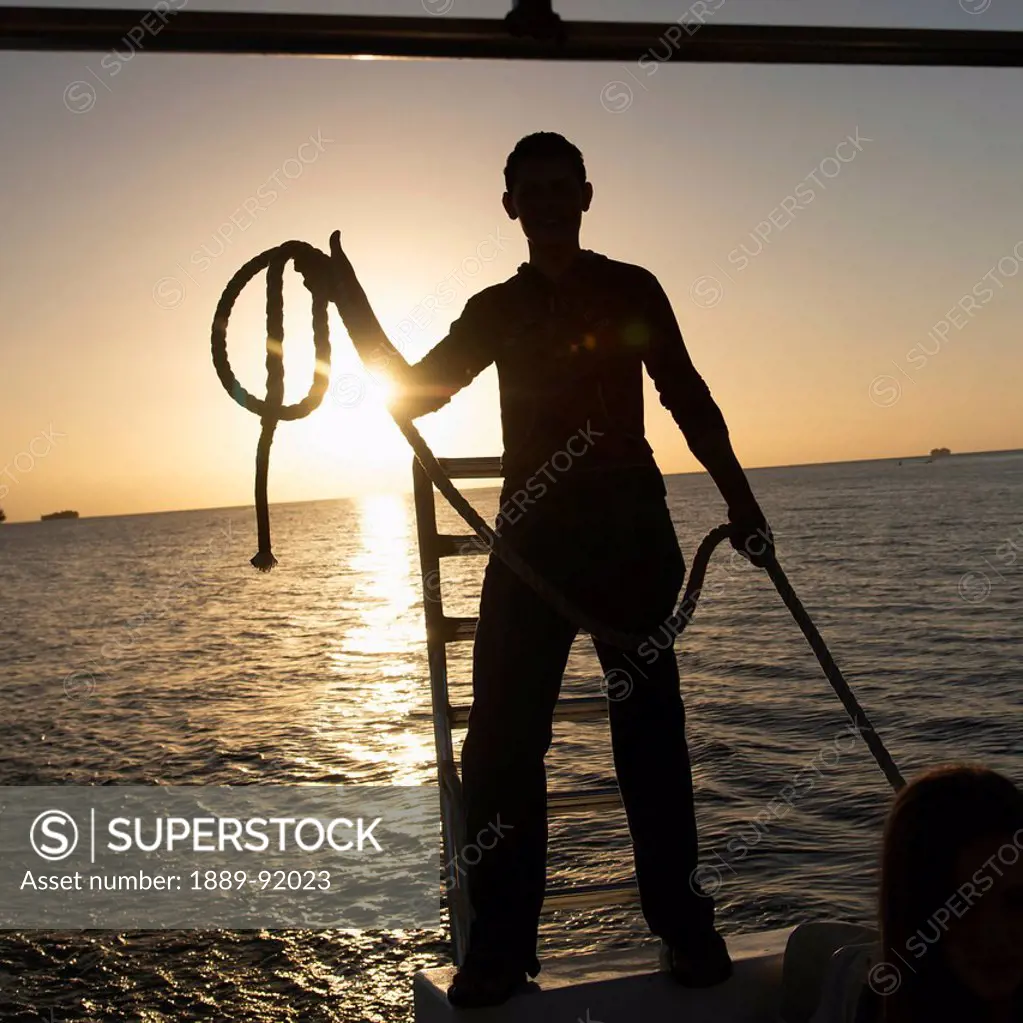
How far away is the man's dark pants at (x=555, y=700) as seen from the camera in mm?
2834

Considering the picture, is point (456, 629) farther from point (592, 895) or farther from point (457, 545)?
point (592, 895)

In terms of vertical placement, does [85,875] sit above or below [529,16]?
below

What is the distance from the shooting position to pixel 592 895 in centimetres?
327

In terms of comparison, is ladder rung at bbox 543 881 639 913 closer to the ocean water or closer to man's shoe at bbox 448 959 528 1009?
man's shoe at bbox 448 959 528 1009

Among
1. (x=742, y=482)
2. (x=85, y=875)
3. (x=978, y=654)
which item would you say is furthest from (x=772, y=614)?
(x=742, y=482)

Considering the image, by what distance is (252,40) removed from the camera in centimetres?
211

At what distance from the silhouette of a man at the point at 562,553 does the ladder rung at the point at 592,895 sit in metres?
0.24

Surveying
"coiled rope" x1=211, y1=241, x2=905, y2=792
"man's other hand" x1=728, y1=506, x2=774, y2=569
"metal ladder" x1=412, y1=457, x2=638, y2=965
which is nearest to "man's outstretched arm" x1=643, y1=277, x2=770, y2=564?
"man's other hand" x1=728, y1=506, x2=774, y2=569

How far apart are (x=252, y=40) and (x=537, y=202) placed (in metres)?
0.96

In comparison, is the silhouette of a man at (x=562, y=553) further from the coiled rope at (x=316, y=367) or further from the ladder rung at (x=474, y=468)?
the ladder rung at (x=474, y=468)

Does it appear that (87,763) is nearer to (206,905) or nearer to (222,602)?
(206,905)

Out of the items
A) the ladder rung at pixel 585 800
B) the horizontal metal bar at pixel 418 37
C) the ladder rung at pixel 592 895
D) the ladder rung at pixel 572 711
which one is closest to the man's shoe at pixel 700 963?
the ladder rung at pixel 592 895

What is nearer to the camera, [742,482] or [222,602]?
[742,482]

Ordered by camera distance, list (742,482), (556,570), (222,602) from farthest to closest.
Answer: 1. (222,602)
2. (742,482)
3. (556,570)
